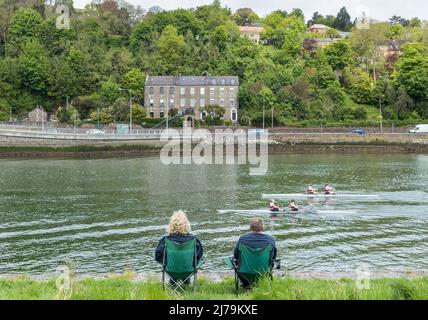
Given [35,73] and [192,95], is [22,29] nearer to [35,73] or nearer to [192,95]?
[35,73]

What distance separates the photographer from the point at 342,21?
196 metres

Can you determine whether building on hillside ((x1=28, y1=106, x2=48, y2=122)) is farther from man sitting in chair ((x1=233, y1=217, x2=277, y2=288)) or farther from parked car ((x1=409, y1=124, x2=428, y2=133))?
man sitting in chair ((x1=233, y1=217, x2=277, y2=288))

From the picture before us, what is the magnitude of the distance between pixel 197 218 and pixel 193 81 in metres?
74.1

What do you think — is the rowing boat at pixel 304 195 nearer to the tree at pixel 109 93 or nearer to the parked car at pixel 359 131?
the parked car at pixel 359 131

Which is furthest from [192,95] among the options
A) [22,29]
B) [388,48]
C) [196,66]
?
[388,48]

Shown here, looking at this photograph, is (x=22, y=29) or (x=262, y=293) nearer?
(x=262, y=293)

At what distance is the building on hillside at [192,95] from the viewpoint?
98.8 meters

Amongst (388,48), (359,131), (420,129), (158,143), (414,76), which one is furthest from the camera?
(388,48)

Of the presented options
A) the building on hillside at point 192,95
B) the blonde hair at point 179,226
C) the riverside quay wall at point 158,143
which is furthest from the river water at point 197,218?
the building on hillside at point 192,95

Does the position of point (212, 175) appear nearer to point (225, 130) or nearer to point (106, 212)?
point (106, 212)

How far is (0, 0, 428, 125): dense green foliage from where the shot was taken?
9800cm

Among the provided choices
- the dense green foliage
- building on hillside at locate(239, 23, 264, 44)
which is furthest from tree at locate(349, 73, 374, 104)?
building on hillside at locate(239, 23, 264, 44)

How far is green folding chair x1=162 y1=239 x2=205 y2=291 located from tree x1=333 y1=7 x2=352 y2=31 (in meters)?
196

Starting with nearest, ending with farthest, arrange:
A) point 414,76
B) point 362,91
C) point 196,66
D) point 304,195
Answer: point 304,195
point 414,76
point 362,91
point 196,66
